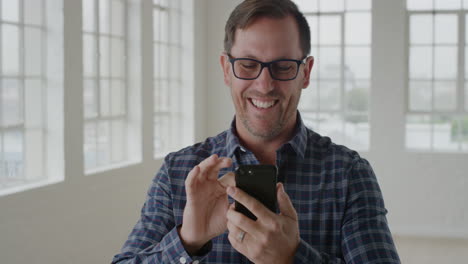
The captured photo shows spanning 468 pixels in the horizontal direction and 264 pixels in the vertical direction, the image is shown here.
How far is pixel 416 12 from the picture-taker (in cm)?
732

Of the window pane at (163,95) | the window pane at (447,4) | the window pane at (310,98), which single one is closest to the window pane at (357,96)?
the window pane at (310,98)

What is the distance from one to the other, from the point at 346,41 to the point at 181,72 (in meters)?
2.19

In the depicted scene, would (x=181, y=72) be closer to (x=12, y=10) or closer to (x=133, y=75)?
(x=133, y=75)

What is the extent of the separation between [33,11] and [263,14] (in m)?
3.17

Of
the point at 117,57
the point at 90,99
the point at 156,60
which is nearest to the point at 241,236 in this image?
the point at 90,99

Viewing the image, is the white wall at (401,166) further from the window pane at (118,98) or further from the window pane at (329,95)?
the window pane at (118,98)

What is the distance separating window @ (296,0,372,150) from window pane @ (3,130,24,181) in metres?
4.33

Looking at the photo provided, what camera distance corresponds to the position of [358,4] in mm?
7496

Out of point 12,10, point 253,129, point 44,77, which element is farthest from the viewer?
point 44,77

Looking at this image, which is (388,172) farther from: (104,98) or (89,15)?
(89,15)

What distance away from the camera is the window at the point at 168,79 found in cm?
652

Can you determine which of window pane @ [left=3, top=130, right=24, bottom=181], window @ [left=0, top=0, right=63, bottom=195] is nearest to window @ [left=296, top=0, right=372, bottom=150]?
window @ [left=0, top=0, right=63, bottom=195]

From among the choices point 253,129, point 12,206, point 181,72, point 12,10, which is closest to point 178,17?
point 181,72

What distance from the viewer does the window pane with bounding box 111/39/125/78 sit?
217 inches
